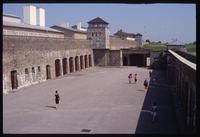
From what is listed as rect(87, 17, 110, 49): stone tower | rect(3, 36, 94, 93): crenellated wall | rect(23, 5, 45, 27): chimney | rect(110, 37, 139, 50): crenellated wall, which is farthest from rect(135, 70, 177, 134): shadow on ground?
rect(110, 37, 139, 50): crenellated wall

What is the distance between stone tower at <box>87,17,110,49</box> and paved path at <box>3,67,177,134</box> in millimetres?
27008

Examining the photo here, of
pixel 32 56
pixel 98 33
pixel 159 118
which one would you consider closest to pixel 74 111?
pixel 159 118

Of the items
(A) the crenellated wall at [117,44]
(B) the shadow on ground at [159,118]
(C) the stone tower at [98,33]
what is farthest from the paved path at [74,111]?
(A) the crenellated wall at [117,44]

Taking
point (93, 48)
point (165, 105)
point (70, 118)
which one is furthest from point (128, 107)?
point (93, 48)

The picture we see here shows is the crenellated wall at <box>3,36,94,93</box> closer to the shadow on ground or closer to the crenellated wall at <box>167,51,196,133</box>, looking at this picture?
the shadow on ground

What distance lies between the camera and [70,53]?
3519 cm

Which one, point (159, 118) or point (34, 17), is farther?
point (34, 17)

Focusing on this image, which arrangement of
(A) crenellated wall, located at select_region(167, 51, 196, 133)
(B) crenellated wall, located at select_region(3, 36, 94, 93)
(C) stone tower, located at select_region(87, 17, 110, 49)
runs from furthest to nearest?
(C) stone tower, located at select_region(87, 17, 110, 49)
(B) crenellated wall, located at select_region(3, 36, 94, 93)
(A) crenellated wall, located at select_region(167, 51, 196, 133)

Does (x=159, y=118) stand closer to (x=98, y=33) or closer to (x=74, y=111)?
(x=74, y=111)

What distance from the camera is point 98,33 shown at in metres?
48.1

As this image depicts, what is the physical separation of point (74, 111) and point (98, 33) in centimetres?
3496

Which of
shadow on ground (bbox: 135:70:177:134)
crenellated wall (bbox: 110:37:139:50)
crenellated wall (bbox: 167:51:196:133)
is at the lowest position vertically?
shadow on ground (bbox: 135:70:177:134)

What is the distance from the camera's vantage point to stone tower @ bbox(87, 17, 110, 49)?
47469 millimetres

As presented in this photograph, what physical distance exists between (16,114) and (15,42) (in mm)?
9445
